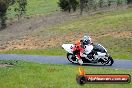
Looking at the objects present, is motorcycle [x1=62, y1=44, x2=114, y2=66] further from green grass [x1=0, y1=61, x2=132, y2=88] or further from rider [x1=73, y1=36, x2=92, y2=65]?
green grass [x1=0, y1=61, x2=132, y2=88]

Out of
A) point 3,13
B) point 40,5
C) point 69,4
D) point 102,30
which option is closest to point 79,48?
point 102,30

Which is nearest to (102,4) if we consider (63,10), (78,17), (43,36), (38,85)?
(63,10)

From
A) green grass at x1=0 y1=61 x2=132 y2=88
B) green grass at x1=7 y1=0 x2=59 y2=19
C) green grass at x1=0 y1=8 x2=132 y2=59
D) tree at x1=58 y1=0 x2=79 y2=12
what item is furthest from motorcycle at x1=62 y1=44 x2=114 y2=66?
green grass at x1=7 y1=0 x2=59 y2=19

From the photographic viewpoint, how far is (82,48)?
1005 inches

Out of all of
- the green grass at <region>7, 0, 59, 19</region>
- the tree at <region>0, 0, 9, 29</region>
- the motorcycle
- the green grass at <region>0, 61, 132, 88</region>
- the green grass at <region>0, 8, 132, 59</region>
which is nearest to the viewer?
the green grass at <region>0, 61, 132, 88</region>

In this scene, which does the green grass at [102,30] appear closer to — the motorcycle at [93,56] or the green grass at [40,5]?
the motorcycle at [93,56]

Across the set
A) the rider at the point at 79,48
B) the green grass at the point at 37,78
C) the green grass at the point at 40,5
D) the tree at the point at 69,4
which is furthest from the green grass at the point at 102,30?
the green grass at the point at 40,5

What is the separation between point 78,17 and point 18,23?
8.79m

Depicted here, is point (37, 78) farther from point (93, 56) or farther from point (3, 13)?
point (3, 13)

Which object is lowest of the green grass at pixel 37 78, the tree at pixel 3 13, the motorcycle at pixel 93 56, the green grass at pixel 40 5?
the green grass at pixel 40 5

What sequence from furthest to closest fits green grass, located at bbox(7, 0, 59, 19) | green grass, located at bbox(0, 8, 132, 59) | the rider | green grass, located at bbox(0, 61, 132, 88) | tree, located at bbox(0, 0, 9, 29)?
green grass, located at bbox(7, 0, 59, 19), tree, located at bbox(0, 0, 9, 29), green grass, located at bbox(0, 8, 132, 59), the rider, green grass, located at bbox(0, 61, 132, 88)

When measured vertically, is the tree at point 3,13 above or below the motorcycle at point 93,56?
below

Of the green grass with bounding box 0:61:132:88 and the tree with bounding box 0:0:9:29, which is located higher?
the green grass with bounding box 0:61:132:88

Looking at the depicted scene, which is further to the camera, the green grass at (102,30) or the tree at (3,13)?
the tree at (3,13)
